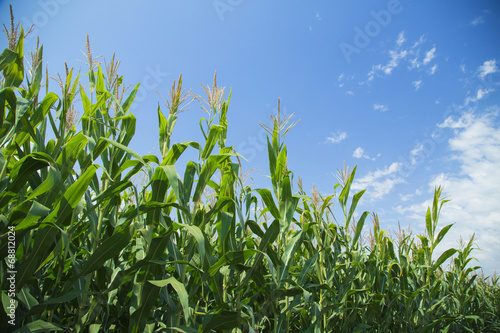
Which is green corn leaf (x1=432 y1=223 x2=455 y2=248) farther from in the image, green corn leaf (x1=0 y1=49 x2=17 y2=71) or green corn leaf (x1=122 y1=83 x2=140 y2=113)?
green corn leaf (x1=0 y1=49 x2=17 y2=71)

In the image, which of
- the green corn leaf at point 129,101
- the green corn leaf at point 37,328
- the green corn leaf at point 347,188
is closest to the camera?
the green corn leaf at point 37,328

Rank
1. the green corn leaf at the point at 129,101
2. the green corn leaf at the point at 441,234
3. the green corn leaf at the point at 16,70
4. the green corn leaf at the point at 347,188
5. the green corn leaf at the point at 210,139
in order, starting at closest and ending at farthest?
the green corn leaf at the point at 16,70 → the green corn leaf at the point at 210,139 → the green corn leaf at the point at 129,101 → the green corn leaf at the point at 347,188 → the green corn leaf at the point at 441,234

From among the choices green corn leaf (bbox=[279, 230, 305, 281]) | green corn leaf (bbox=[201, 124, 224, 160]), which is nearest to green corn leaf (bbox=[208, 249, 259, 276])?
green corn leaf (bbox=[279, 230, 305, 281])

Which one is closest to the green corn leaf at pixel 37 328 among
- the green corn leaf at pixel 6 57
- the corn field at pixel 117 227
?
the corn field at pixel 117 227

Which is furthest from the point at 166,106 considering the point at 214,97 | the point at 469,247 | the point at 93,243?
the point at 469,247

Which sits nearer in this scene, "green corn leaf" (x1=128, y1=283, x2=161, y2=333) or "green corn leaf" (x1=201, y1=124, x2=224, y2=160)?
"green corn leaf" (x1=128, y1=283, x2=161, y2=333)

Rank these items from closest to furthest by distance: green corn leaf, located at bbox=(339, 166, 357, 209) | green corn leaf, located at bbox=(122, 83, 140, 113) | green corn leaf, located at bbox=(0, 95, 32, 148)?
green corn leaf, located at bbox=(0, 95, 32, 148) → green corn leaf, located at bbox=(122, 83, 140, 113) → green corn leaf, located at bbox=(339, 166, 357, 209)

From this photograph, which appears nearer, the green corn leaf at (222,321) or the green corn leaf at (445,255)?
the green corn leaf at (222,321)

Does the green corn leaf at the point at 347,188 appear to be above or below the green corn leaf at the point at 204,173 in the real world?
above

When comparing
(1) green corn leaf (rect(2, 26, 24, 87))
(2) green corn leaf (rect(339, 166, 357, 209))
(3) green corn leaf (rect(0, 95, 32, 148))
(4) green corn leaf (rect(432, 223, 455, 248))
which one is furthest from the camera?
(4) green corn leaf (rect(432, 223, 455, 248))

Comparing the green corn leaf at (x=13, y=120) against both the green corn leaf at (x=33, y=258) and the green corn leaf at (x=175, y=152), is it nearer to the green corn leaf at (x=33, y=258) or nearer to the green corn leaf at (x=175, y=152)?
the green corn leaf at (x=33, y=258)

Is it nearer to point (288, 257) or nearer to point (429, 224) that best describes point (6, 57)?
point (288, 257)

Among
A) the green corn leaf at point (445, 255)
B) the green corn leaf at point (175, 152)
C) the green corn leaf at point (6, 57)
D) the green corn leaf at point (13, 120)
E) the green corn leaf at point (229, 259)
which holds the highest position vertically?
the green corn leaf at point (445, 255)

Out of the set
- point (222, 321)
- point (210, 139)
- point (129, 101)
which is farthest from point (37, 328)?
point (129, 101)
